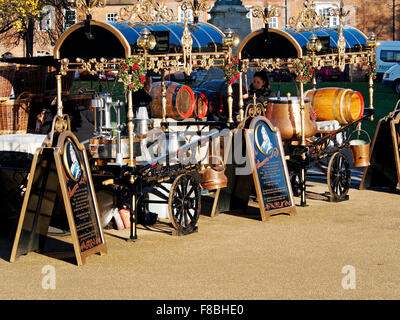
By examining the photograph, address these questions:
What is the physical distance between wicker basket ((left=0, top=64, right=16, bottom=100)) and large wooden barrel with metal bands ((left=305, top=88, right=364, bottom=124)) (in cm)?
504

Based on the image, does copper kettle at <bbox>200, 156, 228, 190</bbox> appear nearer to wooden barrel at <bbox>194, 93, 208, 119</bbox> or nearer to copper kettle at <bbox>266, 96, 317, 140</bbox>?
copper kettle at <bbox>266, 96, 317, 140</bbox>

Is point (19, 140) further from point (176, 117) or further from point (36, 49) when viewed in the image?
point (36, 49)

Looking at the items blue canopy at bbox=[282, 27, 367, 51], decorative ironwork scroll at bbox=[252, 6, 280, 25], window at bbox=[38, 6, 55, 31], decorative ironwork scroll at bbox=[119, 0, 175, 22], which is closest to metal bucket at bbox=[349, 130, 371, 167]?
blue canopy at bbox=[282, 27, 367, 51]

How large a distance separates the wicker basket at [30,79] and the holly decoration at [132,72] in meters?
4.52

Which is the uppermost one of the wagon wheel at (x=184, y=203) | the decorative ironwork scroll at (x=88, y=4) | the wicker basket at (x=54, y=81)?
the decorative ironwork scroll at (x=88, y=4)

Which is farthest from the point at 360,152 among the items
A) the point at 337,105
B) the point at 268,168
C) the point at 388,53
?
the point at 388,53

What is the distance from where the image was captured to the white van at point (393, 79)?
33719mm

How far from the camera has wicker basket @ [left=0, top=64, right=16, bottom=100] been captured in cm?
1314

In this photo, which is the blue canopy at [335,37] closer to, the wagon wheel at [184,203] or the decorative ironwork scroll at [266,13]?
the decorative ironwork scroll at [266,13]

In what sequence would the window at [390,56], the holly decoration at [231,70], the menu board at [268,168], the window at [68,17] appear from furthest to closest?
the window at [390,56]
the window at [68,17]
the holly decoration at [231,70]
the menu board at [268,168]

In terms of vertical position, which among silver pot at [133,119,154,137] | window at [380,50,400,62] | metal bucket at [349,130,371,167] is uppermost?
window at [380,50,400,62]

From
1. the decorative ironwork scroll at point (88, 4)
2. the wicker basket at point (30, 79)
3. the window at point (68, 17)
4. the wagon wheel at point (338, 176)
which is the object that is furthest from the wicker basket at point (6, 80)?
the window at point (68, 17)

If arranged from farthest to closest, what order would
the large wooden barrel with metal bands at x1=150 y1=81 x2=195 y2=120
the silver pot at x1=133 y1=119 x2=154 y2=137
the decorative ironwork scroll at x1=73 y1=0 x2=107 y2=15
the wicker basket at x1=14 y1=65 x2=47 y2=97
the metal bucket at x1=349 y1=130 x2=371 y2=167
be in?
the large wooden barrel with metal bands at x1=150 y1=81 x2=195 y2=120, the wicker basket at x1=14 y1=65 x2=47 y2=97, the metal bucket at x1=349 y1=130 x2=371 y2=167, the silver pot at x1=133 y1=119 x2=154 y2=137, the decorative ironwork scroll at x1=73 y1=0 x2=107 y2=15
